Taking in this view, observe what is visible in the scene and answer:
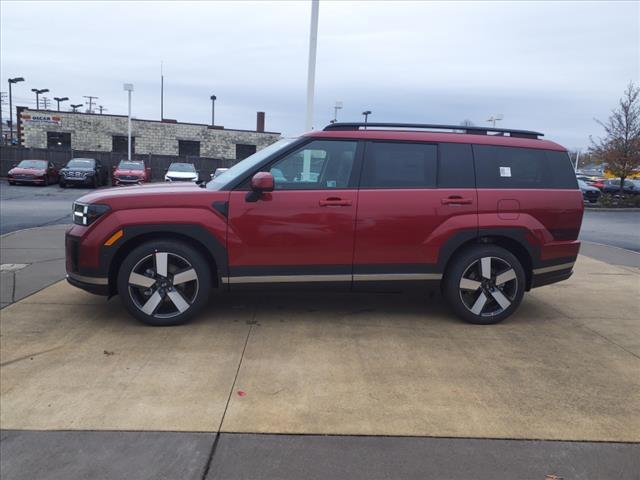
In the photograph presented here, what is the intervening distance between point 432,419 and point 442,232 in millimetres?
2112

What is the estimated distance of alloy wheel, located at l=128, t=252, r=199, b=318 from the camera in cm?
486

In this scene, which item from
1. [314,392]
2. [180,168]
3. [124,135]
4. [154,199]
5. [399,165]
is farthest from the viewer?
[124,135]

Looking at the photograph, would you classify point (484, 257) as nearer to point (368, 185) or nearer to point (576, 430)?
point (368, 185)

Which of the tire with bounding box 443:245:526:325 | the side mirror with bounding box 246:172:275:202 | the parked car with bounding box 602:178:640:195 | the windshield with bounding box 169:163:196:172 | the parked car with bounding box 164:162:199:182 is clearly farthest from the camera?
the parked car with bounding box 602:178:640:195

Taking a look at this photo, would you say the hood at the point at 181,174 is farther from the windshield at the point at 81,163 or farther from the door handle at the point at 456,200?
the door handle at the point at 456,200

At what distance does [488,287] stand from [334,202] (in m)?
1.72

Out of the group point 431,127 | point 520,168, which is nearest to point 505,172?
point 520,168

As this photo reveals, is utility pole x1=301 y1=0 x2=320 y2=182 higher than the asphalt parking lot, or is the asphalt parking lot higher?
utility pole x1=301 y1=0 x2=320 y2=182

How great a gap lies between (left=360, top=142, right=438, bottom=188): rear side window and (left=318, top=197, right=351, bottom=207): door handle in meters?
0.25

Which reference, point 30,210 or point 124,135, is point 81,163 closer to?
point 124,135

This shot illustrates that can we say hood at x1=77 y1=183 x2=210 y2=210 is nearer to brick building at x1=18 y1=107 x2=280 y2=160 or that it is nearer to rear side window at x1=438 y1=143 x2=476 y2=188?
rear side window at x1=438 y1=143 x2=476 y2=188

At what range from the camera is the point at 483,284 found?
5211 mm

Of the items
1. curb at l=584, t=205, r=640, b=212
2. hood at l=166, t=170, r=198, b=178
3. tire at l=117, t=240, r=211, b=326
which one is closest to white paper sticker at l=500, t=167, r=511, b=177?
tire at l=117, t=240, r=211, b=326

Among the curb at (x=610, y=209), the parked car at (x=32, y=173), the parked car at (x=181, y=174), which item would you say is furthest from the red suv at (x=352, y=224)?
the parked car at (x=32, y=173)
